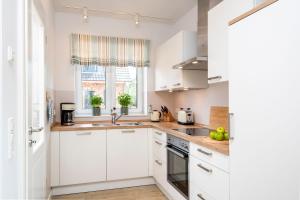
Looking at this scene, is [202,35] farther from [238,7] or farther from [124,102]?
[124,102]

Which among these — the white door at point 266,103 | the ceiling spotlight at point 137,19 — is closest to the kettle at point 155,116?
the ceiling spotlight at point 137,19

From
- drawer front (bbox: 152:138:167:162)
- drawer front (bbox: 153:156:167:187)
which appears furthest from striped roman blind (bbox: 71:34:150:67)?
drawer front (bbox: 153:156:167:187)

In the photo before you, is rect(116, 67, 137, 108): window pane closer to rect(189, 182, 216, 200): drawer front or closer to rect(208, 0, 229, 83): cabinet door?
rect(208, 0, 229, 83): cabinet door

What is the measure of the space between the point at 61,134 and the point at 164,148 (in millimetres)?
1327

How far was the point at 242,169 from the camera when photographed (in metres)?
1.35

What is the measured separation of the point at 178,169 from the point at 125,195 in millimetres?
922

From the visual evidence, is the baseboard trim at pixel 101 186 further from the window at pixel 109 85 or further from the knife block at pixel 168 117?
the window at pixel 109 85

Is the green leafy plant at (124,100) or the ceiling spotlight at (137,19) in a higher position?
the ceiling spotlight at (137,19)

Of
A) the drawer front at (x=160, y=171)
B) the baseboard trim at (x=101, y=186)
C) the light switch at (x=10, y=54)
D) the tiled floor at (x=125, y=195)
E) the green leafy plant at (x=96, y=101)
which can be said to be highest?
the light switch at (x=10, y=54)

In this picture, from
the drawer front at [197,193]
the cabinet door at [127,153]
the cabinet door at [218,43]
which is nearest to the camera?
the drawer front at [197,193]

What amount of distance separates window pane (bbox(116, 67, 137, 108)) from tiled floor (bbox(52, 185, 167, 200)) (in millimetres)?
1376

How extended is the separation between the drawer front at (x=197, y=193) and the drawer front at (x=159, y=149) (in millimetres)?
674

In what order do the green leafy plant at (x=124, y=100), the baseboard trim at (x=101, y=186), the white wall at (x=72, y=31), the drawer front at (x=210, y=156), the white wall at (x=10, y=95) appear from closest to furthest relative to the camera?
the white wall at (x=10, y=95)
the drawer front at (x=210, y=156)
the baseboard trim at (x=101, y=186)
the white wall at (x=72, y=31)
the green leafy plant at (x=124, y=100)

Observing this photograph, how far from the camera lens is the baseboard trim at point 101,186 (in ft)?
9.35
